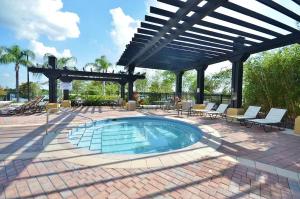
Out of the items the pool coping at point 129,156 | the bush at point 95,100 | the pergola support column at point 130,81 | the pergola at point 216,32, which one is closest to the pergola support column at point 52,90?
the bush at point 95,100

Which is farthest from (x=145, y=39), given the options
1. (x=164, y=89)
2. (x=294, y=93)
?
(x=164, y=89)

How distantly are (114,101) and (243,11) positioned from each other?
1334 centimetres

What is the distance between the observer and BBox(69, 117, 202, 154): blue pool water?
596 centimetres

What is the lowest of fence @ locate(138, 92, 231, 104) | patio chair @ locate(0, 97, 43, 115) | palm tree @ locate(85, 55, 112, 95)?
patio chair @ locate(0, 97, 43, 115)

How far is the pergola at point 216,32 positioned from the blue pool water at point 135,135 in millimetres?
3178

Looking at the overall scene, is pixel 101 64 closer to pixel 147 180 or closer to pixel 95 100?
pixel 95 100

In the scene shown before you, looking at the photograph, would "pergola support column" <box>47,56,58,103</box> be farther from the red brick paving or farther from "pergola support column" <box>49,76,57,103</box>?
the red brick paving

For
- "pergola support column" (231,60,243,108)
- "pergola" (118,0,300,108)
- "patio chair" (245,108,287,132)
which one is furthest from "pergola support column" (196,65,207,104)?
"patio chair" (245,108,287,132)

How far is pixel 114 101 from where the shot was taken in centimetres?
1748

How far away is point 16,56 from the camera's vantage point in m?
23.2

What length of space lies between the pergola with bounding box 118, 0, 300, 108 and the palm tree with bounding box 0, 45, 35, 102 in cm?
1720

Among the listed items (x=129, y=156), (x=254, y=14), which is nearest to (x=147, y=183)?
(x=129, y=156)

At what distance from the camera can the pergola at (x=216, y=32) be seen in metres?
5.30

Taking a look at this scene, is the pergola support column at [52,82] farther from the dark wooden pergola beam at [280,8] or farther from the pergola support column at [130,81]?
the dark wooden pergola beam at [280,8]
